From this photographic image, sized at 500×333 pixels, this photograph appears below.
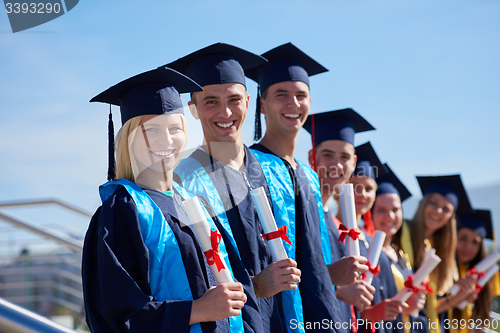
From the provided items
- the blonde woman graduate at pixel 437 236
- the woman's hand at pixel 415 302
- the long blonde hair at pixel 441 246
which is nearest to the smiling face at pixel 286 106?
the woman's hand at pixel 415 302

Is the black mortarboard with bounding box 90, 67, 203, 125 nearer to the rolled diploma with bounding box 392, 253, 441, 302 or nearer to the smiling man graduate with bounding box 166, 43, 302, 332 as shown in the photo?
the smiling man graduate with bounding box 166, 43, 302, 332

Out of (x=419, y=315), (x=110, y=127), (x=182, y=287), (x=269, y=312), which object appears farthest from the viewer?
(x=419, y=315)

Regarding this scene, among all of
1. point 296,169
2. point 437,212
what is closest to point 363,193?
Answer: point 296,169

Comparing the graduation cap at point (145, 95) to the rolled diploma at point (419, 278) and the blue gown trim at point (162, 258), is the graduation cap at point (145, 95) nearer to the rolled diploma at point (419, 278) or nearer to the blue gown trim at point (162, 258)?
the blue gown trim at point (162, 258)

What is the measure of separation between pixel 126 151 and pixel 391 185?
3.33 m

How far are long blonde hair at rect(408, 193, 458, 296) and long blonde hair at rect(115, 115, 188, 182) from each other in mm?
3688

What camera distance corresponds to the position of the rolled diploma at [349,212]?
2.87m

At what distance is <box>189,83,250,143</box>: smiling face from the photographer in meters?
2.47

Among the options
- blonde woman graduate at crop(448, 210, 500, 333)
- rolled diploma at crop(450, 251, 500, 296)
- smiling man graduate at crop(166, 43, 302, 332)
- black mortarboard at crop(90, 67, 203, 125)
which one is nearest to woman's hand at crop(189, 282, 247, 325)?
smiling man graduate at crop(166, 43, 302, 332)

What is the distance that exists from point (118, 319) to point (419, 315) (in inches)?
143

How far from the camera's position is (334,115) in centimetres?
385

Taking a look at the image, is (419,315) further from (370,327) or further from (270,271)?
(270,271)

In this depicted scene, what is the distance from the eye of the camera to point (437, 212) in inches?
203

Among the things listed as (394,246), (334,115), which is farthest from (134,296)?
(394,246)
